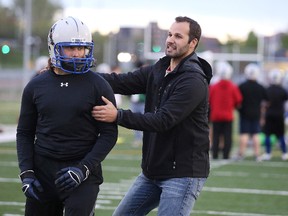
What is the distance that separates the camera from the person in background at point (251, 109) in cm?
1605

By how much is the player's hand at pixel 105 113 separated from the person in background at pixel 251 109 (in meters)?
11.0

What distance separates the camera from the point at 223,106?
52.4ft

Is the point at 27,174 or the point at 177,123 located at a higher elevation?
the point at 177,123

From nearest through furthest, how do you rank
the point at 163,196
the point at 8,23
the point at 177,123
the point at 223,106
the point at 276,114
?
the point at 177,123, the point at 163,196, the point at 223,106, the point at 276,114, the point at 8,23

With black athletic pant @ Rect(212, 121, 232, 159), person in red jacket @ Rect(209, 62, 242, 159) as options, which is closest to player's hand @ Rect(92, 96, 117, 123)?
person in red jacket @ Rect(209, 62, 242, 159)

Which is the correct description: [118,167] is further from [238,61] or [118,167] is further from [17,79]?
[17,79]

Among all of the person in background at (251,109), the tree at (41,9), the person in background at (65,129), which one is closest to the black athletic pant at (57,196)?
the person in background at (65,129)

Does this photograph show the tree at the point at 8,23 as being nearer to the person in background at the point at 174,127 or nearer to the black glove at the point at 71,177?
the person in background at the point at 174,127

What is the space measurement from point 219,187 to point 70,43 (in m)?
6.73

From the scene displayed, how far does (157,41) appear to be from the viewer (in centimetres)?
2717

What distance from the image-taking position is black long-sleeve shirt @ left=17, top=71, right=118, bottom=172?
5.26m

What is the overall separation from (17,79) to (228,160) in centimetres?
4599

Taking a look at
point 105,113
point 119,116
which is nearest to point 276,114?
point 119,116

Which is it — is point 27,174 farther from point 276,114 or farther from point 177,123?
point 276,114
